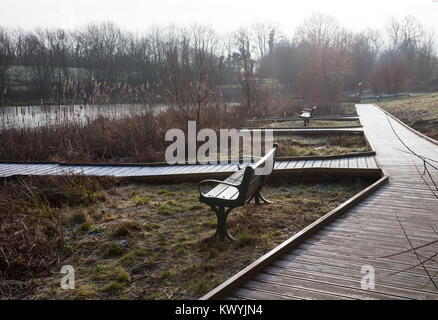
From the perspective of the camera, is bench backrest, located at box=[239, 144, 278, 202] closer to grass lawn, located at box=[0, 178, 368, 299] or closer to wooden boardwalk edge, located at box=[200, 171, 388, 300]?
grass lawn, located at box=[0, 178, 368, 299]

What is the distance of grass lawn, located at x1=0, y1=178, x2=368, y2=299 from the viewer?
9.84 ft

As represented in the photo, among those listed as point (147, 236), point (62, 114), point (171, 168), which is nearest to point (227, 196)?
point (147, 236)

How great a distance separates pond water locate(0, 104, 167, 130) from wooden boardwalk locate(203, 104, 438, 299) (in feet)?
22.5

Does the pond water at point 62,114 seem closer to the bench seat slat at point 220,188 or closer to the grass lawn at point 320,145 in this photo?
the grass lawn at point 320,145

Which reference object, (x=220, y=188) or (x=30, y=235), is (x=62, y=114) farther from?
(x=220, y=188)

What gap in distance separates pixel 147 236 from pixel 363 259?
7.44 feet

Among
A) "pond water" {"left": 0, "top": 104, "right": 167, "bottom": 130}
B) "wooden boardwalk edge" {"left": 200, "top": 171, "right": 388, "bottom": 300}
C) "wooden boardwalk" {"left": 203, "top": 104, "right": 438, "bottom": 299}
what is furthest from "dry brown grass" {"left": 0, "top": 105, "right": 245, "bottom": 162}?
"wooden boardwalk" {"left": 203, "top": 104, "right": 438, "bottom": 299}

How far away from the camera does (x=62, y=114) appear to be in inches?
357

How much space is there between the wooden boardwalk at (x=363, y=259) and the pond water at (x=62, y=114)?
22.5 feet

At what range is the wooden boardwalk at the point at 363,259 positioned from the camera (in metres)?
2.41

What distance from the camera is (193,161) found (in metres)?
7.45

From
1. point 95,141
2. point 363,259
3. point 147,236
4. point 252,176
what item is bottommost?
point 147,236
